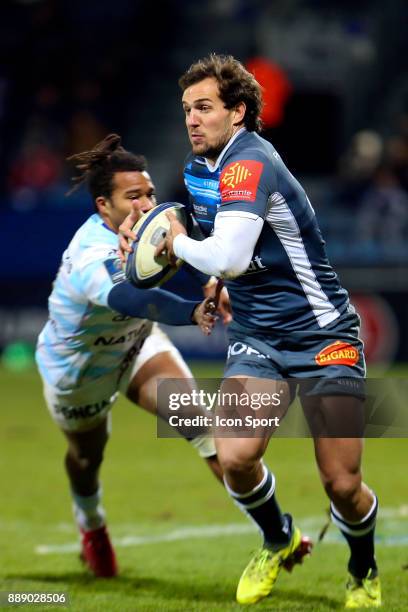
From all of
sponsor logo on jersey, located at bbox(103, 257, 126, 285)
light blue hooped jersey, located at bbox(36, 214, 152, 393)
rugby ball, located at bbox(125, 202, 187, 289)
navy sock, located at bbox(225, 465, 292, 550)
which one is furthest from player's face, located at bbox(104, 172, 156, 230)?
navy sock, located at bbox(225, 465, 292, 550)

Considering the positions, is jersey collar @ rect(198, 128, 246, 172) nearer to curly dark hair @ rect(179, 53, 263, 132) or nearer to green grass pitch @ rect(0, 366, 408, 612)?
curly dark hair @ rect(179, 53, 263, 132)

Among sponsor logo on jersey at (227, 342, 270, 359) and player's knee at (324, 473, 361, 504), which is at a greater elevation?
sponsor logo on jersey at (227, 342, 270, 359)

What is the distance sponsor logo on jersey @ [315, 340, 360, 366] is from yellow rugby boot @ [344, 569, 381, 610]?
0.93 meters

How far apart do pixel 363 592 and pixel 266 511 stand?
1.78 ft

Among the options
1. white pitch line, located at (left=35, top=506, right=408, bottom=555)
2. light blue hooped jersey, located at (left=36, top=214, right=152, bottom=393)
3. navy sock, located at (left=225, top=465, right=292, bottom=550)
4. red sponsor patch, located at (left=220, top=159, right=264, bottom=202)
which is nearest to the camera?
red sponsor patch, located at (left=220, top=159, right=264, bottom=202)

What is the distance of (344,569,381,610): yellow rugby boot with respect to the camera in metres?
5.10

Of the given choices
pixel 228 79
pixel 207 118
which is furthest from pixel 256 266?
pixel 228 79

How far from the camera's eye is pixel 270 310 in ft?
16.8

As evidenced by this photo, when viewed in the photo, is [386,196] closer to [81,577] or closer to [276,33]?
[276,33]

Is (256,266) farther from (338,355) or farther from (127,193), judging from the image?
(127,193)

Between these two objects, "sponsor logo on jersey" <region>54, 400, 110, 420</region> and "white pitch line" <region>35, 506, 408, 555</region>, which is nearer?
"sponsor logo on jersey" <region>54, 400, 110, 420</region>

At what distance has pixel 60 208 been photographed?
1576 centimetres

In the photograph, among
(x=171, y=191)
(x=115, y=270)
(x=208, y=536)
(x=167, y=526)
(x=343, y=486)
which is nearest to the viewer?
(x=343, y=486)

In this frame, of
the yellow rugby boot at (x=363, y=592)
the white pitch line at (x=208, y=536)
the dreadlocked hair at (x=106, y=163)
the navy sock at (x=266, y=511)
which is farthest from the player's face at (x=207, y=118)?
the white pitch line at (x=208, y=536)
